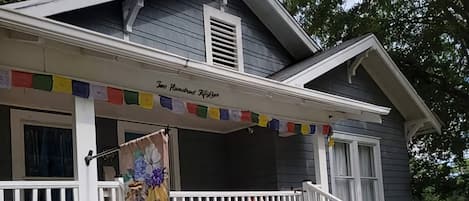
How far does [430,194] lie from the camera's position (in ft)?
59.2

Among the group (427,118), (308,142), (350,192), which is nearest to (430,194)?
(427,118)

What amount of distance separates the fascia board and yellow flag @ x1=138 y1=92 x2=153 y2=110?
1.52 ft

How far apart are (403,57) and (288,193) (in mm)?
9914

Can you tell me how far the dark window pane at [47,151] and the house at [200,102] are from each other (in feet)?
0.05

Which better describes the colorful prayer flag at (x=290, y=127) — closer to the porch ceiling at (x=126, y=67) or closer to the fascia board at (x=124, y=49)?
the porch ceiling at (x=126, y=67)

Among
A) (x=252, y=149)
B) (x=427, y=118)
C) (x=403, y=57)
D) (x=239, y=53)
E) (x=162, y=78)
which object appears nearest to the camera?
(x=162, y=78)

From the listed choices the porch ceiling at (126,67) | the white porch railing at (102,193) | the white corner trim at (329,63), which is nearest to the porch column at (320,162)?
the white porch railing at (102,193)

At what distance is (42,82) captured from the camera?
18.2 feet

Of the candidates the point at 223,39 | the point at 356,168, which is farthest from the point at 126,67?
the point at 356,168

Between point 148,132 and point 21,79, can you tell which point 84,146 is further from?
point 148,132

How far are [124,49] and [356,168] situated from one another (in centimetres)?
648

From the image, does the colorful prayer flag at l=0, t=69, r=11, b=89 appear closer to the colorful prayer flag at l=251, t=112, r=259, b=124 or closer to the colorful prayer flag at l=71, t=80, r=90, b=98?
the colorful prayer flag at l=71, t=80, r=90, b=98

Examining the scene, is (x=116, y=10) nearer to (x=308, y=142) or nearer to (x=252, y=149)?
(x=252, y=149)

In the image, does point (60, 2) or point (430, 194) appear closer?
point (60, 2)
